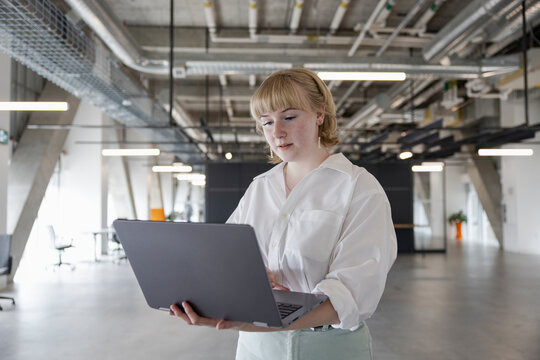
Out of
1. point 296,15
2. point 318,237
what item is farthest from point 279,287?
point 296,15

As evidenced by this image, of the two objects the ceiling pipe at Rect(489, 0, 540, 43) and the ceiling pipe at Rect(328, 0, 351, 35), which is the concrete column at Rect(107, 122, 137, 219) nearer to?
the ceiling pipe at Rect(328, 0, 351, 35)

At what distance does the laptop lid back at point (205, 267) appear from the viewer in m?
0.88

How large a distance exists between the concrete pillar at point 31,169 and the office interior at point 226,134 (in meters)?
0.03

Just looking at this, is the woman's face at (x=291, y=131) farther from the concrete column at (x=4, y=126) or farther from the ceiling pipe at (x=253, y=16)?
the concrete column at (x=4, y=126)

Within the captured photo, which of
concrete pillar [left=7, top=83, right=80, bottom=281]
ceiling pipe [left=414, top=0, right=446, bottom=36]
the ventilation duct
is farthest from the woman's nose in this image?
concrete pillar [left=7, top=83, right=80, bottom=281]

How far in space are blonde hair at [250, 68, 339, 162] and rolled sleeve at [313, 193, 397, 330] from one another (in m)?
0.30

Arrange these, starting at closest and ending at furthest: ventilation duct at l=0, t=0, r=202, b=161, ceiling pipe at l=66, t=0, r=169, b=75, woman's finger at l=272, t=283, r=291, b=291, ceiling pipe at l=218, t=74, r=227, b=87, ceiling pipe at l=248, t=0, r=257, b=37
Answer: woman's finger at l=272, t=283, r=291, b=291 → ventilation duct at l=0, t=0, r=202, b=161 → ceiling pipe at l=66, t=0, r=169, b=75 → ceiling pipe at l=248, t=0, r=257, b=37 → ceiling pipe at l=218, t=74, r=227, b=87

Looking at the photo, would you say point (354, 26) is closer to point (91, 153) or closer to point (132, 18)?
point (132, 18)

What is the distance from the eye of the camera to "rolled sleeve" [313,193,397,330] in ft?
3.44

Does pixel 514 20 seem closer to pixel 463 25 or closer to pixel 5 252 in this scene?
pixel 463 25

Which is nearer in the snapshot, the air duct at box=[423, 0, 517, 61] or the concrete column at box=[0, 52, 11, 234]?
the air duct at box=[423, 0, 517, 61]

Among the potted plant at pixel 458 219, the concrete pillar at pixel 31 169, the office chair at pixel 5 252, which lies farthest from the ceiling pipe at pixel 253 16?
the potted plant at pixel 458 219

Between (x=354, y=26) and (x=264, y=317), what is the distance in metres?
9.46

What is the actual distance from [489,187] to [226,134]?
9.85 metres
